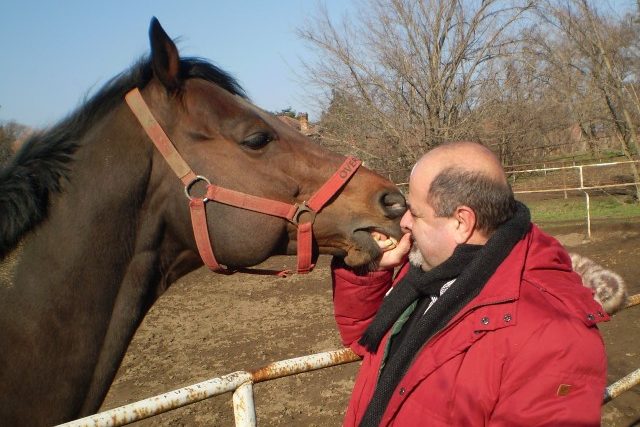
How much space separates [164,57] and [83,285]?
925 millimetres

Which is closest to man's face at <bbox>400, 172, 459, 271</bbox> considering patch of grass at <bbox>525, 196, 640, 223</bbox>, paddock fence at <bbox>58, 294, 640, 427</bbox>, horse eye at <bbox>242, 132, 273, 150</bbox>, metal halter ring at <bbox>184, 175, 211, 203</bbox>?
paddock fence at <bbox>58, 294, 640, 427</bbox>

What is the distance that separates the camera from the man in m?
1.17

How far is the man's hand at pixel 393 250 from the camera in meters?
1.94

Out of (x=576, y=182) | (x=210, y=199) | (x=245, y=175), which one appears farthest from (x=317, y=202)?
(x=576, y=182)

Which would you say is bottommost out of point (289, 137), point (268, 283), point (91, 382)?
point (268, 283)

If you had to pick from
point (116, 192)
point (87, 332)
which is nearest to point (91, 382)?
Answer: point (87, 332)

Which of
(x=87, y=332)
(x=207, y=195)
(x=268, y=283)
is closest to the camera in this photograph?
(x=87, y=332)

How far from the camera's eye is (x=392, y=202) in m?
1.99

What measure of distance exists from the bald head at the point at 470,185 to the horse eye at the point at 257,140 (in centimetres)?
73

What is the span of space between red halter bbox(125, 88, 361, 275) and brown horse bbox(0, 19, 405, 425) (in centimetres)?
3

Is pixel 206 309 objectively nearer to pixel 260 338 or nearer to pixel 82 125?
pixel 260 338

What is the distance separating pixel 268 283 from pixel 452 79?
7.56m

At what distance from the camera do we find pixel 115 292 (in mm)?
1814

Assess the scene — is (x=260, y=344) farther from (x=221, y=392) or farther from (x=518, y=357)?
(x=518, y=357)
